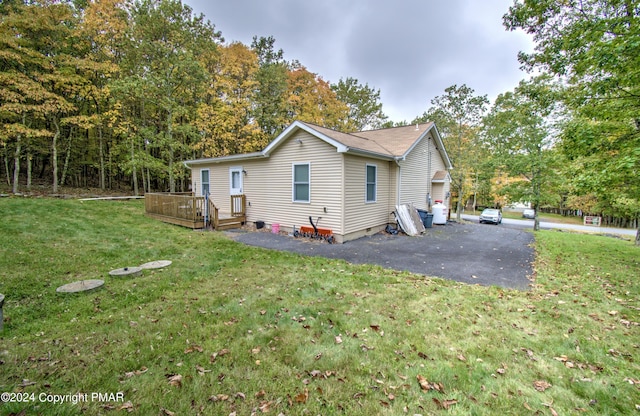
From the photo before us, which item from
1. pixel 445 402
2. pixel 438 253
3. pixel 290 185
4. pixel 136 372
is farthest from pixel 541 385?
pixel 290 185

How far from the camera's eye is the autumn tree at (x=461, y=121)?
18.8 meters

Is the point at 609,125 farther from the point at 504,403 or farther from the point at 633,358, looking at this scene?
the point at 504,403

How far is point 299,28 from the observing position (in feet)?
51.6

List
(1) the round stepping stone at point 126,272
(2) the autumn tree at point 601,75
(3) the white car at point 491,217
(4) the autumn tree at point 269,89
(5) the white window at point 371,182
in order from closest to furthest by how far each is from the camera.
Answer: (1) the round stepping stone at point 126,272 → (2) the autumn tree at point 601,75 → (5) the white window at point 371,182 → (4) the autumn tree at point 269,89 → (3) the white car at point 491,217


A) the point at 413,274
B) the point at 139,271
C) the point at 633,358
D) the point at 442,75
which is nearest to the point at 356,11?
the point at 442,75

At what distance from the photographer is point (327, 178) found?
917 cm

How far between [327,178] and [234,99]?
1382cm

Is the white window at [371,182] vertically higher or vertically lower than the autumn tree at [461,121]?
lower

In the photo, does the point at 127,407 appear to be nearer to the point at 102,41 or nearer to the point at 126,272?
the point at 126,272

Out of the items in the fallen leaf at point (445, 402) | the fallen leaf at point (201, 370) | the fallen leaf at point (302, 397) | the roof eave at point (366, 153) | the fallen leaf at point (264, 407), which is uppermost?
the roof eave at point (366, 153)

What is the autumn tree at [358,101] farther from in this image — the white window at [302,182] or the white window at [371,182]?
the white window at [302,182]

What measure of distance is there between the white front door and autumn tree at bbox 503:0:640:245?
11109 mm

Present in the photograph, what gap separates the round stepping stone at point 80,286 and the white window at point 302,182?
254 inches

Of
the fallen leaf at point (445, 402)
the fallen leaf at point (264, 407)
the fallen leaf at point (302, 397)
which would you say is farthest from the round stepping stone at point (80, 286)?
the fallen leaf at point (445, 402)
